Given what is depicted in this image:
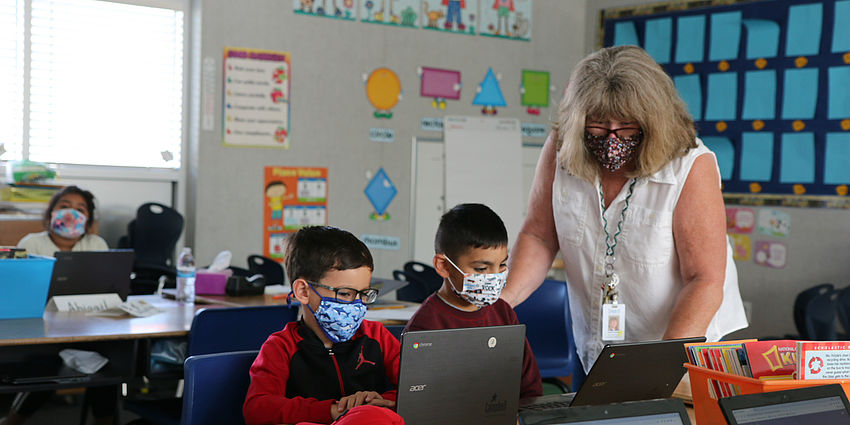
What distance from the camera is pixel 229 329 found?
2941 mm

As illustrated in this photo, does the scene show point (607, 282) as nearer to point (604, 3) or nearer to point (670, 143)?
point (670, 143)

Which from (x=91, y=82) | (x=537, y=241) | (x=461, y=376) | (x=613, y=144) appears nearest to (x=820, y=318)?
(x=537, y=241)

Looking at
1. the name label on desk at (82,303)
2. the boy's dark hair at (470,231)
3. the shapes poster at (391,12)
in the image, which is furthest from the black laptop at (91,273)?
the shapes poster at (391,12)

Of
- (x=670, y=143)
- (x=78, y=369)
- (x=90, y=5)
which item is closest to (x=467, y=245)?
A: (x=670, y=143)

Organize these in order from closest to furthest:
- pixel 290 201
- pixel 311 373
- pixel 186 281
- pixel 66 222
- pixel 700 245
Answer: pixel 311 373 < pixel 700 245 < pixel 186 281 < pixel 66 222 < pixel 290 201

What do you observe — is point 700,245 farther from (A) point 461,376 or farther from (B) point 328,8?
(B) point 328,8

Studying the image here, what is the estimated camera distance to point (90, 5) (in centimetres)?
538

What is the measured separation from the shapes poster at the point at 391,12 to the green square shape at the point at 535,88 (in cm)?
106

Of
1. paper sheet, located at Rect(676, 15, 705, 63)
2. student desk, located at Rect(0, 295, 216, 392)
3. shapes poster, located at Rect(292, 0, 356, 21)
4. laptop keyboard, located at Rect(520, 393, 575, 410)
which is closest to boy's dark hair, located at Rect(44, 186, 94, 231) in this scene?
student desk, located at Rect(0, 295, 216, 392)

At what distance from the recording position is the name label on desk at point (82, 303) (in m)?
3.37

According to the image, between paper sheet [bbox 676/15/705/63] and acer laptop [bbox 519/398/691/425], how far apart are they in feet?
16.8

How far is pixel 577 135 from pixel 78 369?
78.9 inches

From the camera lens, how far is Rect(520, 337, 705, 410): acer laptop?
63.8 inches

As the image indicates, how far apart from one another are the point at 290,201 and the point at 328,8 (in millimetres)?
1422
